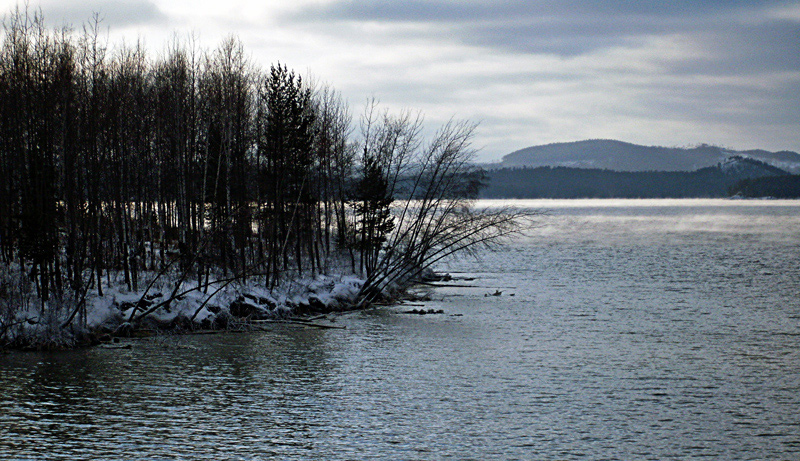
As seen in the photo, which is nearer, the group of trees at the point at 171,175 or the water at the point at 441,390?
the water at the point at 441,390

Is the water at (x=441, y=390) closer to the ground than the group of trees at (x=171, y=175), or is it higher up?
closer to the ground

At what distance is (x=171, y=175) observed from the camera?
1946 inches

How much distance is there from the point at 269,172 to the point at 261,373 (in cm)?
2359

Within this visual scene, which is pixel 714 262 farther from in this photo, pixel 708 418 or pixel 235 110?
pixel 708 418

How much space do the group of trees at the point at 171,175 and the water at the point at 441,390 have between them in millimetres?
5031

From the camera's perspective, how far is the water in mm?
14859

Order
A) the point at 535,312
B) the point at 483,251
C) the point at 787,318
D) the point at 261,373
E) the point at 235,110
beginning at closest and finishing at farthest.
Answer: the point at 261,373
the point at 787,318
the point at 535,312
the point at 235,110
the point at 483,251

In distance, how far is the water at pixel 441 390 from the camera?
14.9 metres

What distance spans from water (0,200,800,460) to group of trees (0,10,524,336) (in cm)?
503

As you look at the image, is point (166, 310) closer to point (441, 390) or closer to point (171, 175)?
point (441, 390)

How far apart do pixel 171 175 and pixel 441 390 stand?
114 feet

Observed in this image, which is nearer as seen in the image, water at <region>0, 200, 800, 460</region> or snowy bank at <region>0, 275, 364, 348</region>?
water at <region>0, 200, 800, 460</region>

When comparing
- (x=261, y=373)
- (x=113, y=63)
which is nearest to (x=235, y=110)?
(x=113, y=63)

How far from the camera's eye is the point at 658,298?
38.9m
